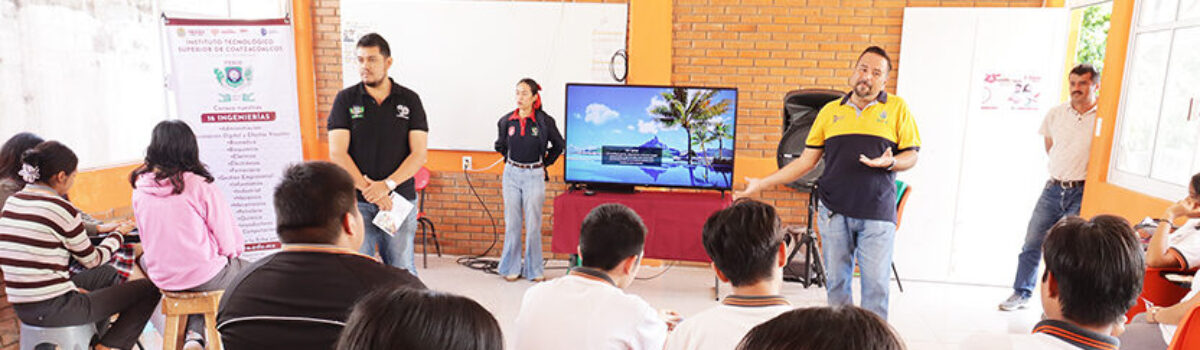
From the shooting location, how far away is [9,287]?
2.39m

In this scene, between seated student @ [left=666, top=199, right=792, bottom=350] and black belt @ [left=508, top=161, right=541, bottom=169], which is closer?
seated student @ [left=666, top=199, right=792, bottom=350]

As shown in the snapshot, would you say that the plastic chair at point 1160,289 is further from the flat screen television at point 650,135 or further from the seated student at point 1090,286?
the flat screen television at point 650,135

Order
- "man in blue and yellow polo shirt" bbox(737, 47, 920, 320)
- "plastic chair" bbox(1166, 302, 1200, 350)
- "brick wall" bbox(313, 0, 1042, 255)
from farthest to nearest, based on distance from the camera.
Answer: "brick wall" bbox(313, 0, 1042, 255) < "man in blue and yellow polo shirt" bbox(737, 47, 920, 320) < "plastic chair" bbox(1166, 302, 1200, 350)

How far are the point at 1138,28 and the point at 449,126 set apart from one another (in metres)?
4.84

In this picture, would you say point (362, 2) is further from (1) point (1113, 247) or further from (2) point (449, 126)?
(1) point (1113, 247)

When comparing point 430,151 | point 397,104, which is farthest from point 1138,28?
point 430,151

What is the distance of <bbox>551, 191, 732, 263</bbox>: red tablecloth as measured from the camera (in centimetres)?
411

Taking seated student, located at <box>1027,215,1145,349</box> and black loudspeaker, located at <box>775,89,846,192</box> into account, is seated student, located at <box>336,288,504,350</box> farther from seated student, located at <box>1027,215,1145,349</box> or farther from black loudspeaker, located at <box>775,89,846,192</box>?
black loudspeaker, located at <box>775,89,846,192</box>

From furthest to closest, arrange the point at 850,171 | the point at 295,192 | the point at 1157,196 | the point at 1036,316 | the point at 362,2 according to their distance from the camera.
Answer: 1. the point at 362,2
2. the point at 1036,316
3. the point at 1157,196
4. the point at 850,171
5. the point at 295,192

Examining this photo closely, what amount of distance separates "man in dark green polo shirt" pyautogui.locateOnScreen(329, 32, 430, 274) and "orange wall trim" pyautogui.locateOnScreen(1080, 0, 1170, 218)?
4.12 metres

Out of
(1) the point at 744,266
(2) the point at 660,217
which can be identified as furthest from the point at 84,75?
(1) the point at 744,266

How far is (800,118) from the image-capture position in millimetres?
4645

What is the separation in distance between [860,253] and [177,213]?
10.7 feet

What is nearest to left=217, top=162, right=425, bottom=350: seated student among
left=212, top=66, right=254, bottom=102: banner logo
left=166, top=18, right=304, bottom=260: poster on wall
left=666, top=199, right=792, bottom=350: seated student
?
left=666, top=199, right=792, bottom=350: seated student
